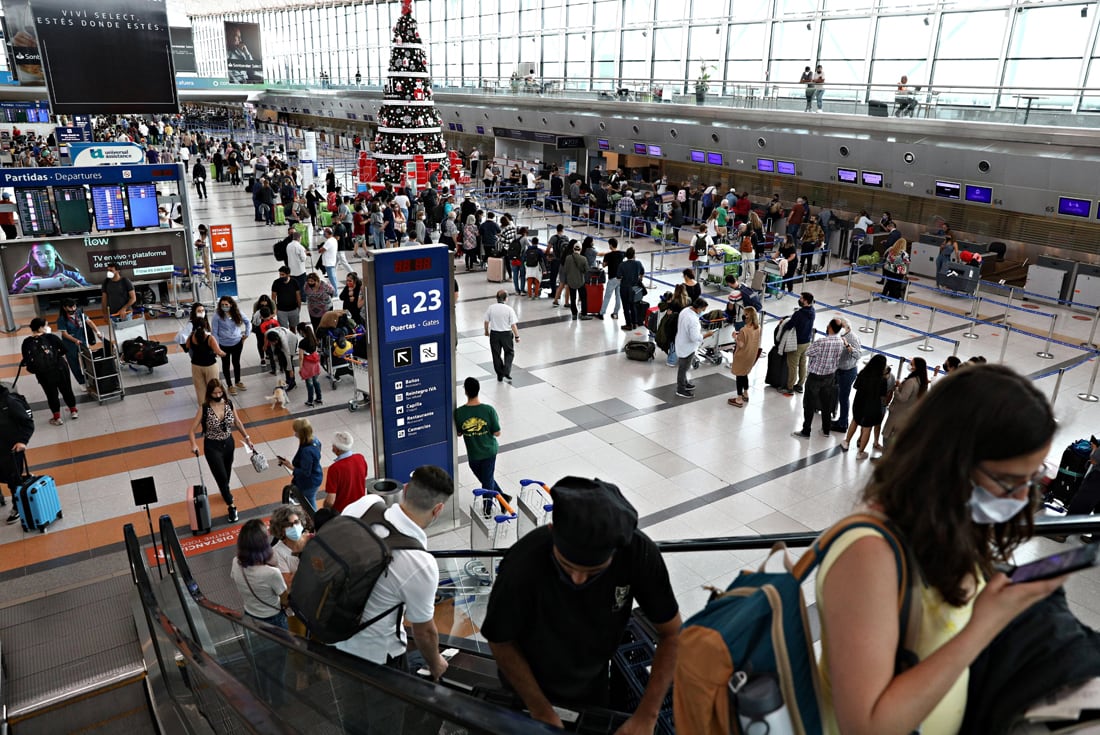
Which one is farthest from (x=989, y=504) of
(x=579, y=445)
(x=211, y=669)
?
(x=579, y=445)

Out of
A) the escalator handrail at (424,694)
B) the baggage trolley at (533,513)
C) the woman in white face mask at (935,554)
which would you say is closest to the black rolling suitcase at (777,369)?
the baggage trolley at (533,513)

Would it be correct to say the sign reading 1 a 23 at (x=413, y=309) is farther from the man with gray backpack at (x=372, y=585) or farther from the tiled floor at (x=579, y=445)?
the man with gray backpack at (x=372, y=585)

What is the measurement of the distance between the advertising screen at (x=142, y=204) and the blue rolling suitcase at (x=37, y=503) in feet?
29.4

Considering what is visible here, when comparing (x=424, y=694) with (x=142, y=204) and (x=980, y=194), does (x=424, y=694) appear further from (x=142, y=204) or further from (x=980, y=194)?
(x=980, y=194)

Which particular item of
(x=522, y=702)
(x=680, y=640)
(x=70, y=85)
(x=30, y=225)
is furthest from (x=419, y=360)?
(x=70, y=85)

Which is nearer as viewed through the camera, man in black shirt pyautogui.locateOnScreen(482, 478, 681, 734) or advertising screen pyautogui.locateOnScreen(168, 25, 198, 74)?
man in black shirt pyautogui.locateOnScreen(482, 478, 681, 734)

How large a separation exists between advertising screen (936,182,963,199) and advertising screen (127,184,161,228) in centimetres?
1811

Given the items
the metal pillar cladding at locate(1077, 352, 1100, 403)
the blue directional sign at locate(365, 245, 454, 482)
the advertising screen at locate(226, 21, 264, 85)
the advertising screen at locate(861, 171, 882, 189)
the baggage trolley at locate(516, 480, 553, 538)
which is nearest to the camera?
the baggage trolley at locate(516, 480, 553, 538)

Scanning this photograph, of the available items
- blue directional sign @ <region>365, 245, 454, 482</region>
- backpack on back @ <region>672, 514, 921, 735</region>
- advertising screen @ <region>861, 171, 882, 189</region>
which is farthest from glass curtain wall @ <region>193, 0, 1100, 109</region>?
backpack on back @ <region>672, 514, 921, 735</region>

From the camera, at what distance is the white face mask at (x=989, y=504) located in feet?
4.27

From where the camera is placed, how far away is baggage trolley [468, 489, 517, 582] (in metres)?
6.63

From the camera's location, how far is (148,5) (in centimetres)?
1523

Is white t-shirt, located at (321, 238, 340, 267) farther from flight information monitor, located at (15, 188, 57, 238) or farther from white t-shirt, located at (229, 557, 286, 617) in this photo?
white t-shirt, located at (229, 557, 286, 617)

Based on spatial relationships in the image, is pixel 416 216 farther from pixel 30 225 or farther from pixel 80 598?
pixel 80 598
